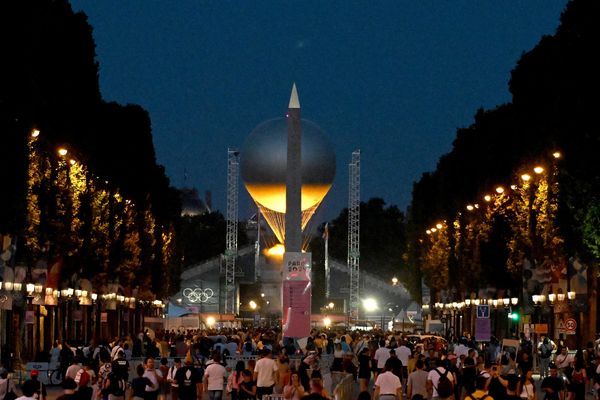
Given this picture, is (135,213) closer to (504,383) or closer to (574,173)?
(574,173)

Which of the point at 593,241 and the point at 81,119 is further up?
the point at 81,119

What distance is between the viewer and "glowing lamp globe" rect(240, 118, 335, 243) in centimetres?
14562

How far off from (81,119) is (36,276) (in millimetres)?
17198

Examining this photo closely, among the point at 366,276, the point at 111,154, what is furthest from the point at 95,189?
the point at 366,276

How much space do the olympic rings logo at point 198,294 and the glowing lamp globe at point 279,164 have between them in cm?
2323

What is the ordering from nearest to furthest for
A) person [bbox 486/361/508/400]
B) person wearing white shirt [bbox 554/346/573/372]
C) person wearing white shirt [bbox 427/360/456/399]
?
person [bbox 486/361/508/400]
person wearing white shirt [bbox 427/360/456/399]
person wearing white shirt [bbox 554/346/573/372]

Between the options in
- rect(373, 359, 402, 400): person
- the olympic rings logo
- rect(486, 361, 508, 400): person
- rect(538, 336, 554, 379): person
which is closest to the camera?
rect(486, 361, 508, 400): person

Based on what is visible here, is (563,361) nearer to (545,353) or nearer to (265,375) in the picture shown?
(545,353)

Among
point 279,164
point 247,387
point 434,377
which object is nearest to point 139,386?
point 247,387

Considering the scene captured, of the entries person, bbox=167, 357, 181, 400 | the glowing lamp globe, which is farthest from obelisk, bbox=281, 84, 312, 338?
the glowing lamp globe

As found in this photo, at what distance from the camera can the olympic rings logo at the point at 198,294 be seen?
169 metres

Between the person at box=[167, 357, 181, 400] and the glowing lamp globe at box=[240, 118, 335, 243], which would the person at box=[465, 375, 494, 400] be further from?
the glowing lamp globe at box=[240, 118, 335, 243]

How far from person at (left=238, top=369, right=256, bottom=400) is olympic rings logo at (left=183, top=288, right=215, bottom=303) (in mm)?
133611

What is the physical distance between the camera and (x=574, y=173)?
5456 centimetres
